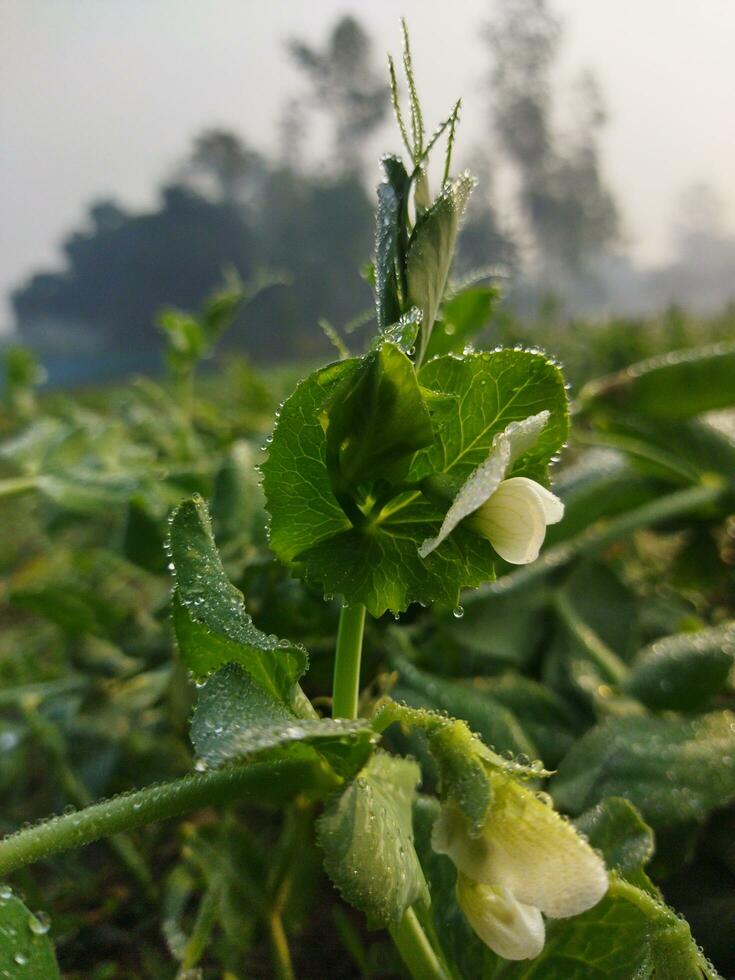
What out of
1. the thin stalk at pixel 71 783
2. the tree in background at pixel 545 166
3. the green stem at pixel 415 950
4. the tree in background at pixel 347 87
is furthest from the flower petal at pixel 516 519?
the tree in background at pixel 347 87

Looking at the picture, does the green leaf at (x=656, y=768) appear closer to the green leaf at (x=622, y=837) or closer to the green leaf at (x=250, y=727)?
the green leaf at (x=622, y=837)

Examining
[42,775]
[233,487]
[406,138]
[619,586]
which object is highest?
[406,138]

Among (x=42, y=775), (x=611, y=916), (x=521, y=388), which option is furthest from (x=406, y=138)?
(x=42, y=775)

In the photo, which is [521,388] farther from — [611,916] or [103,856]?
[103,856]

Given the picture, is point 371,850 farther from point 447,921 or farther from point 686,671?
point 686,671

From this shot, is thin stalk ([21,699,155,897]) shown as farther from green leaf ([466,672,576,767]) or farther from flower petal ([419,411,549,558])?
flower petal ([419,411,549,558])

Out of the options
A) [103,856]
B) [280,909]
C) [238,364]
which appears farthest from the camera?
[238,364]

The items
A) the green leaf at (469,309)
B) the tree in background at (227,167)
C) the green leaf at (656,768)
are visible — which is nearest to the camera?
the green leaf at (656,768)

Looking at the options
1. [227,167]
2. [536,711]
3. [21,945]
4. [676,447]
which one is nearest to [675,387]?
[676,447]
